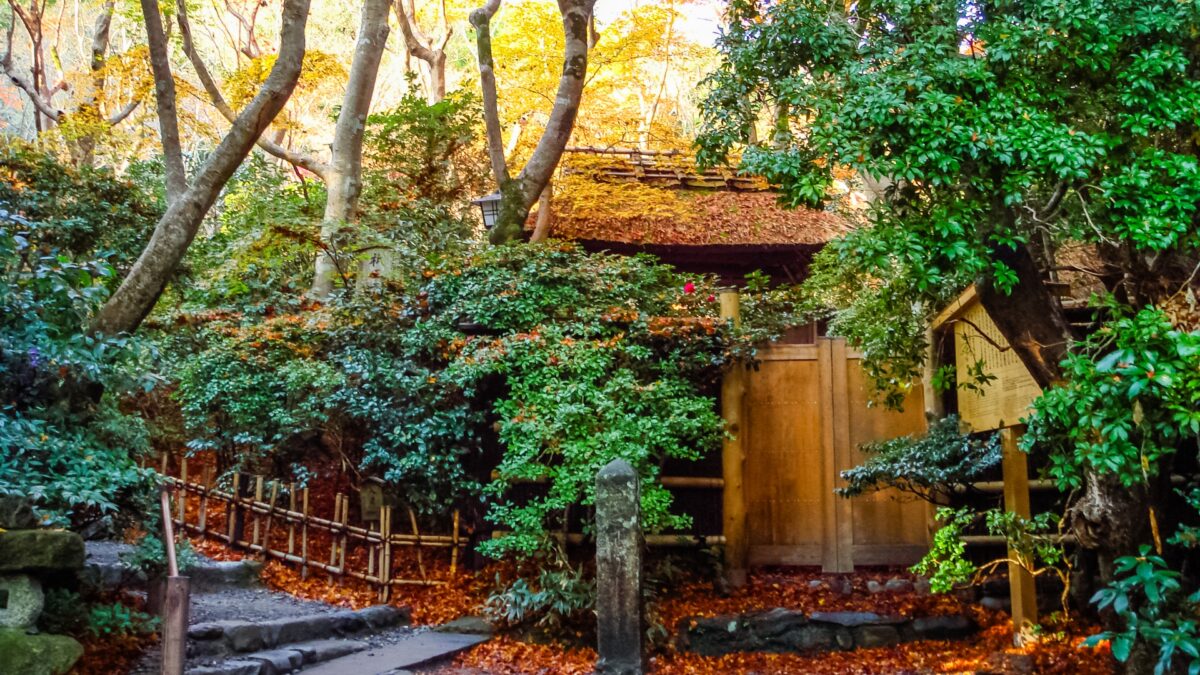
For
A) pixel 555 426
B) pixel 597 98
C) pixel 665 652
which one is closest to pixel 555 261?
pixel 555 426

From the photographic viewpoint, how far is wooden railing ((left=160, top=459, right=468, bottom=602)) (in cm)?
766

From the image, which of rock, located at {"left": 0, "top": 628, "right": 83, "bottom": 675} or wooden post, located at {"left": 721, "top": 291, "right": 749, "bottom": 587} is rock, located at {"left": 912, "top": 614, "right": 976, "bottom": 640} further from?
rock, located at {"left": 0, "top": 628, "right": 83, "bottom": 675}

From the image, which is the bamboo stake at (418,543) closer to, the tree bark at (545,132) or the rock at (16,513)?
the tree bark at (545,132)

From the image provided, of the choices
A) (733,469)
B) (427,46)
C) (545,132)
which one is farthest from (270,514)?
(427,46)

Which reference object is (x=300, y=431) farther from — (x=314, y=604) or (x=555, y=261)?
(x=555, y=261)

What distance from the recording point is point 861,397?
26.7ft

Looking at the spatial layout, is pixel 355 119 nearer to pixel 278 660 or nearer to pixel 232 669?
pixel 278 660

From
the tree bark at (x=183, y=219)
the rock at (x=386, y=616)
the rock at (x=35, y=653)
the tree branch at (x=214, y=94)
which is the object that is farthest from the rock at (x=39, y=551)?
the tree branch at (x=214, y=94)

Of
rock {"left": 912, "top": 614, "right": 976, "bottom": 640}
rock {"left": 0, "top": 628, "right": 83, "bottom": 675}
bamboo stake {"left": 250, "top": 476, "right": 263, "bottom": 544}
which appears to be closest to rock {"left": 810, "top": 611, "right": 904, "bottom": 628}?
rock {"left": 912, "top": 614, "right": 976, "bottom": 640}

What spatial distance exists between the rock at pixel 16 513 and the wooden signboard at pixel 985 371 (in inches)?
216

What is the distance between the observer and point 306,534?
25.3ft

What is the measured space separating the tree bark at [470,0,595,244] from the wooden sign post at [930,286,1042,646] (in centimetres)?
493

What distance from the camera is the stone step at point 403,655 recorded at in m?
5.85

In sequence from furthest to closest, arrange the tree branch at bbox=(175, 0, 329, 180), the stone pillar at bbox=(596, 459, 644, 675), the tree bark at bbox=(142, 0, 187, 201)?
the tree branch at bbox=(175, 0, 329, 180), the tree bark at bbox=(142, 0, 187, 201), the stone pillar at bbox=(596, 459, 644, 675)
